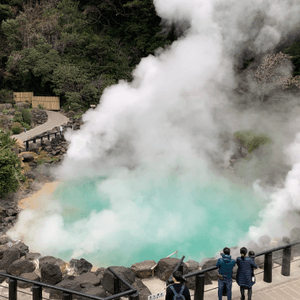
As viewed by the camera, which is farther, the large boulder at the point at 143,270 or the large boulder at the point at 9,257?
the large boulder at the point at 9,257

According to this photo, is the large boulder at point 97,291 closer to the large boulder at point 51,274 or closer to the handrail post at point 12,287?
the large boulder at point 51,274

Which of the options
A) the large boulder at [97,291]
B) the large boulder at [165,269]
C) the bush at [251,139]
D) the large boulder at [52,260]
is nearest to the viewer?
the large boulder at [97,291]

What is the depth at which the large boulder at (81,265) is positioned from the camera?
27.5ft

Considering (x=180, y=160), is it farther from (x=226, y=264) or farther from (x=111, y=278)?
(x=226, y=264)

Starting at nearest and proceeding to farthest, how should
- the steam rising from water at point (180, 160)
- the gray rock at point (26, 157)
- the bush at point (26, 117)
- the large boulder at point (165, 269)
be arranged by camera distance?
the large boulder at point (165, 269) → the steam rising from water at point (180, 160) → the gray rock at point (26, 157) → the bush at point (26, 117)

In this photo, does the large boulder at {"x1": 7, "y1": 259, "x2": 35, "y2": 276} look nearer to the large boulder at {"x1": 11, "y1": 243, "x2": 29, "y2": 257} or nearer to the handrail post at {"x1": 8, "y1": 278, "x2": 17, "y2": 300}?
the large boulder at {"x1": 11, "y1": 243, "x2": 29, "y2": 257}

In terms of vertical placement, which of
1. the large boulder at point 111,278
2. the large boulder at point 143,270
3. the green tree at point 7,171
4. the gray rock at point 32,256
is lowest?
the large boulder at point 111,278

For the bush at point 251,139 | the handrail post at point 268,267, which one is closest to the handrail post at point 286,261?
the handrail post at point 268,267

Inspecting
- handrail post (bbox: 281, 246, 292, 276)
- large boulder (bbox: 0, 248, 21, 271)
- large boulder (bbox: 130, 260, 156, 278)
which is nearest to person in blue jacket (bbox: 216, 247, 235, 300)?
handrail post (bbox: 281, 246, 292, 276)

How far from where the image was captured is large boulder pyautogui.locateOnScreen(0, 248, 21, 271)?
8314 millimetres

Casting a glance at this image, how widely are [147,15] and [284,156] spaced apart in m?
22.6

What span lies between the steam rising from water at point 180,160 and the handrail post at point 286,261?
281 cm

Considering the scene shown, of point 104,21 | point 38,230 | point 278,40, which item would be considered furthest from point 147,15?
point 38,230

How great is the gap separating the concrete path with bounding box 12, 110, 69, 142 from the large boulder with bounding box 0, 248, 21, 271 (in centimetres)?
1308
